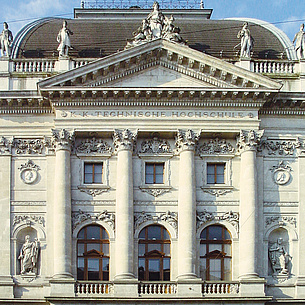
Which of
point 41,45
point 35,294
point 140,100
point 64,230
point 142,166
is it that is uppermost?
point 41,45

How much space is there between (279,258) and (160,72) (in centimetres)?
956

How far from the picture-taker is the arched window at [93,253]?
139ft

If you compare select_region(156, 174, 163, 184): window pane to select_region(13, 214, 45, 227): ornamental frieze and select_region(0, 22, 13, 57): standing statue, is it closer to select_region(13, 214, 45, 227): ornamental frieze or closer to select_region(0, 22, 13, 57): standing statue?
select_region(13, 214, 45, 227): ornamental frieze

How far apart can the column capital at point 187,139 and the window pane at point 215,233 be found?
3.51 metres

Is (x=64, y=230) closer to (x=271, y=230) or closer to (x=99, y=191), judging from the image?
(x=99, y=191)

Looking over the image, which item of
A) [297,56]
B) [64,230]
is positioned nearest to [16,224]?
[64,230]

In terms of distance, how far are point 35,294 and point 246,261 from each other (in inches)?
350

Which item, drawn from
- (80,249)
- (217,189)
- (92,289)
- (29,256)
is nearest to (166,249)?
(217,189)

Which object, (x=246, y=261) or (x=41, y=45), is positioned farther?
(x=41, y=45)

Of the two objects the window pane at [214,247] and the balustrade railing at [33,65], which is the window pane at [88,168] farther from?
the window pane at [214,247]

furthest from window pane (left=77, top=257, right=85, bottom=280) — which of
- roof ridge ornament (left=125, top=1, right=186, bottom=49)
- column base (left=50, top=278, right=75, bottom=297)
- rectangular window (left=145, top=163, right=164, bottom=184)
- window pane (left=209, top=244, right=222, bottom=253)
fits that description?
roof ridge ornament (left=125, top=1, right=186, bottom=49)

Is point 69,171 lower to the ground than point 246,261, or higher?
higher

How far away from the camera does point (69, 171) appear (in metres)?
43.0

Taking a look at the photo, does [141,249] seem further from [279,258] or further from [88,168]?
[279,258]
